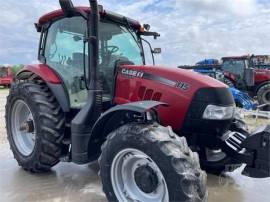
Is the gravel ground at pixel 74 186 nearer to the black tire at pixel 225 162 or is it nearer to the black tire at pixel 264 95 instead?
the black tire at pixel 225 162

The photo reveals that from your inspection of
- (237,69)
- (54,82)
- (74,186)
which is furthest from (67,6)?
(237,69)

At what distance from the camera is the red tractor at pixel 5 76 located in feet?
97.9

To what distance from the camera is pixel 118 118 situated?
153 inches

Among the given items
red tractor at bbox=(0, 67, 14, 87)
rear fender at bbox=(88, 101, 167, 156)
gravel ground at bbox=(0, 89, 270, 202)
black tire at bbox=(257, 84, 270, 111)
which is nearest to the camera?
rear fender at bbox=(88, 101, 167, 156)

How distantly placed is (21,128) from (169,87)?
265 centimetres

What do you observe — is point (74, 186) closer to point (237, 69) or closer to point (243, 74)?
point (243, 74)

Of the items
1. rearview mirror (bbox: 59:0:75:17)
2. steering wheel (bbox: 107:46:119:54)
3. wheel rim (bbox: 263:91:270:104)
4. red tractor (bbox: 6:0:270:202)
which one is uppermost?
rearview mirror (bbox: 59:0:75:17)

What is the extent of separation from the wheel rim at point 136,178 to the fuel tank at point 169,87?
705 mm

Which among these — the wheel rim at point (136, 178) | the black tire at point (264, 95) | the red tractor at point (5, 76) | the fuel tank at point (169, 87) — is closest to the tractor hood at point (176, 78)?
the fuel tank at point (169, 87)

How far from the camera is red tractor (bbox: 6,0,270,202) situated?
3273 millimetres

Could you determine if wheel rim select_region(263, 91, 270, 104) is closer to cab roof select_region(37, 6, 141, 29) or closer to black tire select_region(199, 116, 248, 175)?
black tire select_region(199, 116, 248, 175)

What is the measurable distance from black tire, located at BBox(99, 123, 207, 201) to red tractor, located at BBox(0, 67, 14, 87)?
2871cm

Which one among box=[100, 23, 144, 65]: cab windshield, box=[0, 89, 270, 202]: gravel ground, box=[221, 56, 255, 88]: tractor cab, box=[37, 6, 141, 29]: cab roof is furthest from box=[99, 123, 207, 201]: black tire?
box=[221, 56, 255, 88]: tractor cab

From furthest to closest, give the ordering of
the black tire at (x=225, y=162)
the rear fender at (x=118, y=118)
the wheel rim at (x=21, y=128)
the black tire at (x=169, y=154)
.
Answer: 1. the wheel rim at (x=21, y=128)
2. the black tire at (x=225, y=162)
3. the rear fender at (x=118, y=118)
4. the black tire at (x=169, y=154)
